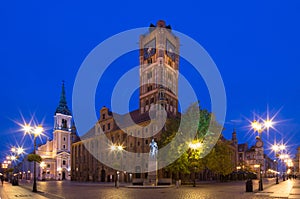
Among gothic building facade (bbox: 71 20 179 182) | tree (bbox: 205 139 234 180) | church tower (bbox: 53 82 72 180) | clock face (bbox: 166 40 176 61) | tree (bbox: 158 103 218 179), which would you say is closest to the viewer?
tree (bbox: 158 103 218 179)

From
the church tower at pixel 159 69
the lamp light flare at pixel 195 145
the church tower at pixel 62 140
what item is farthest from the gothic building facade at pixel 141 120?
the church tower at pixel 62 140

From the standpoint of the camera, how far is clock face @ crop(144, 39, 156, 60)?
92.1 meters

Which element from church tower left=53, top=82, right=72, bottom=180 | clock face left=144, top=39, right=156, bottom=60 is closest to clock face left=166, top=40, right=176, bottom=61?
clock face left=144, top=39, right=156, bottom=60

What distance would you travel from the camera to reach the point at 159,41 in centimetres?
8988

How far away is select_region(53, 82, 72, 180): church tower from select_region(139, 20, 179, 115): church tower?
51.0 metres

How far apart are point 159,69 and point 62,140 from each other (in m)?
61.6

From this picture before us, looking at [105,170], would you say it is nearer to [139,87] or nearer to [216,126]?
[139,87]

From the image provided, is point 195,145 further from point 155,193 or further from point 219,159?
point 155,193

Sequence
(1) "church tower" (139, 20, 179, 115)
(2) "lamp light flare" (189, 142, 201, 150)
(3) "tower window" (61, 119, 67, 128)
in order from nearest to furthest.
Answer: (2) "lamp light flare" (189, 142, 201, 150)
(1) "church tower" (139, 20, 179, 115)
(3) "tower window" (61, 119, 67, 128)

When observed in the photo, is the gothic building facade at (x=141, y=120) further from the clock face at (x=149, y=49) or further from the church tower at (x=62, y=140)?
the church tower at (x=62, y=140)

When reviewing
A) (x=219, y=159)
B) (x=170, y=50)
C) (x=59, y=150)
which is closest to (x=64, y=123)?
(x=59, y=150)

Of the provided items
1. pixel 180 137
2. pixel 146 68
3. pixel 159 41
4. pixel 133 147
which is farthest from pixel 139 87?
pixel 180 137

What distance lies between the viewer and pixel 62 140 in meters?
129

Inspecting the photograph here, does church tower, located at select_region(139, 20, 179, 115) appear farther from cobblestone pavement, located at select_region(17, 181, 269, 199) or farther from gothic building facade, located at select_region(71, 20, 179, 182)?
cobblestone pavement, located at select_region(17, 181, 269, 199)
